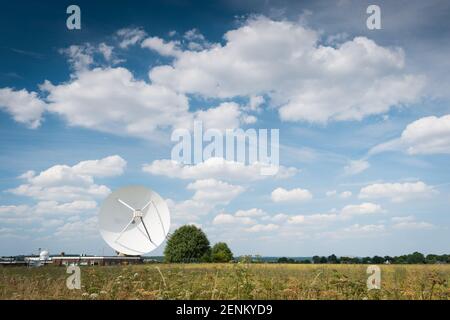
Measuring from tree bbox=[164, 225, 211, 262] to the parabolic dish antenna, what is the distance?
63.8m

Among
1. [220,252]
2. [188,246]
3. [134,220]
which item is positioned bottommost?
[220,252]

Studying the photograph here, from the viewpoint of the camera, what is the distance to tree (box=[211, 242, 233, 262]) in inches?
4231

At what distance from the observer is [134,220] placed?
47.1m

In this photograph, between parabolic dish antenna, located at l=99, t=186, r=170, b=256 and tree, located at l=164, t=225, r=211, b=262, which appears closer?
parabolic dish antenna, located at l=99, t=186, r=170, b=256

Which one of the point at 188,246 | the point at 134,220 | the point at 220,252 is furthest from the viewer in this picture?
the point at 188,246

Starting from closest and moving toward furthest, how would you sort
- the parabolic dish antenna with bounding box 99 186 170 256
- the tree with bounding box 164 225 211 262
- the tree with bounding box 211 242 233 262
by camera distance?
the parabolic dish antenna with bounding box 99 186 170 256, the tree with bounding box 211 242 233 262, the tree with bounding box 164 225 211 262

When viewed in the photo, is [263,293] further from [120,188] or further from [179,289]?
[120,188]

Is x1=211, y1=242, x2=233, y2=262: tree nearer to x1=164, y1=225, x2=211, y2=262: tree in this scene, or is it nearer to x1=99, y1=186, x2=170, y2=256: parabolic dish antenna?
x1=164, y1=225, x2=211, y2=262: tree

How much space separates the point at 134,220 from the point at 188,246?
68405mm

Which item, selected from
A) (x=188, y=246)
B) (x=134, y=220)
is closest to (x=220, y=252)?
(x=188, y=246)

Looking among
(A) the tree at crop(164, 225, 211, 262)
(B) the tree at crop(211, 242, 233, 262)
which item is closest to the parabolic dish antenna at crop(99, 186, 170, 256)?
(B) the tree at crop(211, 242, 233, 262)

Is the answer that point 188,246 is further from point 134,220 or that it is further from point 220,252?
point 134,220

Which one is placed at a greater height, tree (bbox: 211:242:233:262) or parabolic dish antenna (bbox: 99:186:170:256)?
parabolic dish antenna (bbox: 99:186:170:256)

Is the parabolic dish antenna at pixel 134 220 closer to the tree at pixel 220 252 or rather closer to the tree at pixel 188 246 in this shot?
the tree at pixel 220 252
